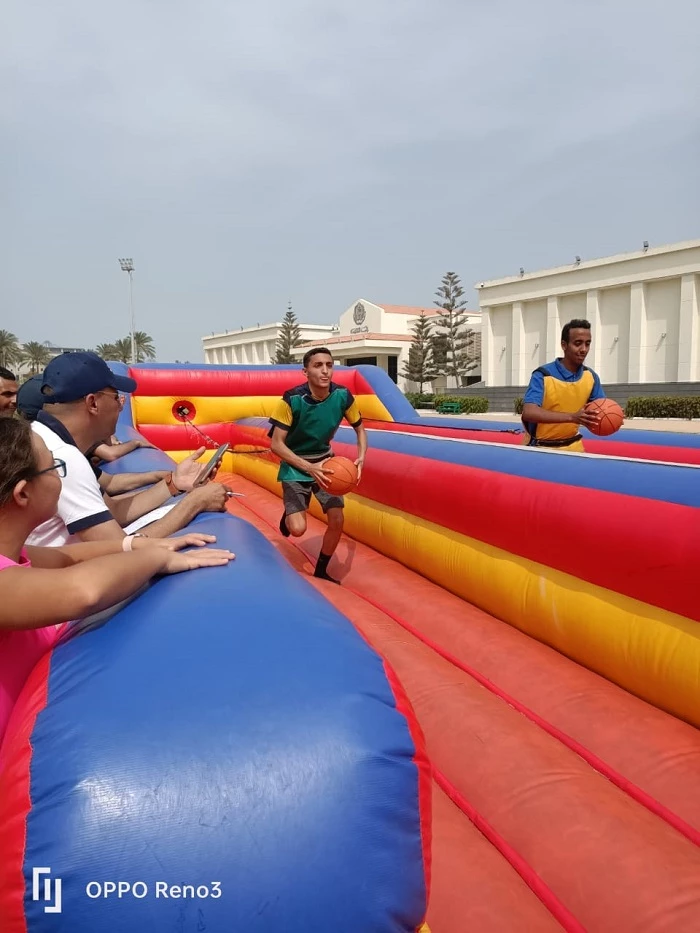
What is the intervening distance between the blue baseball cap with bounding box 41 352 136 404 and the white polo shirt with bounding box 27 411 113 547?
204mm

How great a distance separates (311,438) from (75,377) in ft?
6.58

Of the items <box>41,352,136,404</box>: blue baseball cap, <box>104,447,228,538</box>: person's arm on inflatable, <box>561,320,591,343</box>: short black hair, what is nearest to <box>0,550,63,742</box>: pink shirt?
<box>104,447,228,538</box>: person's arm on inflatable

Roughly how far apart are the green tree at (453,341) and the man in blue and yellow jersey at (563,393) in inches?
1154

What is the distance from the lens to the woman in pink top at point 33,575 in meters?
1.05

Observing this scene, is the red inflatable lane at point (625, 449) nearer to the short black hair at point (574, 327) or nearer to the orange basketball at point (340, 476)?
the short black hair at point (574, 327)

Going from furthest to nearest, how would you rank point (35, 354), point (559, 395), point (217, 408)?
1. point (35, 354)
2. point (217, 408)
3. point (559, 395)

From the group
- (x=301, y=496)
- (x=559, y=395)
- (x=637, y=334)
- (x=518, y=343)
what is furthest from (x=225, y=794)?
(x=518, y=343)

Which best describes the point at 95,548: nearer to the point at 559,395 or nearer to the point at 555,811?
the point at 555,811

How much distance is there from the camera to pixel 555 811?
1.62 metres

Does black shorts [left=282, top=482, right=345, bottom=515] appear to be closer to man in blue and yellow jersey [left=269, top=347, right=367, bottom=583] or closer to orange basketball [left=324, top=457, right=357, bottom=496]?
man in blue and yellow jersey [left=269, top=347, right=367, bottom=583]

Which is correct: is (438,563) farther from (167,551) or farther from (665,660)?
(167,551)

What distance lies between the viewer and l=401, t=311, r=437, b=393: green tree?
32.7 meters

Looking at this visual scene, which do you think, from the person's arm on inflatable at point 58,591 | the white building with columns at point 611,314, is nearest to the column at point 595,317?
the white building with columns at point 611,314

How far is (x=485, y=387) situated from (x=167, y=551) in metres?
28.6
